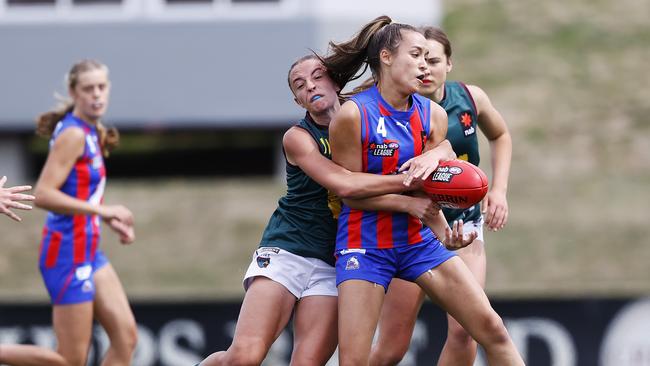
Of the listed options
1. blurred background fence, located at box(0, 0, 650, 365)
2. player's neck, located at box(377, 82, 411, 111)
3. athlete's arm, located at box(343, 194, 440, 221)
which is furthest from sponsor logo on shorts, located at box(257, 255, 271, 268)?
blurred background fence, located at box(0, 0, 650, 365)

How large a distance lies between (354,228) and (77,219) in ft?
7.59

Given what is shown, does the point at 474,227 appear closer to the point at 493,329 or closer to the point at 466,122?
the point at 466,122

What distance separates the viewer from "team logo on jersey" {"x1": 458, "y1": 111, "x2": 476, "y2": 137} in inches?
247

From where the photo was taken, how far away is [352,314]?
17.9 ft

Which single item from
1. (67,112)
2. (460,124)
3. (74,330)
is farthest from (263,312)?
(67,112)

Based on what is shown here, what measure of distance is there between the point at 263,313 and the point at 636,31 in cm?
1160

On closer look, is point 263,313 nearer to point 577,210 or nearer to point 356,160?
point 356,160

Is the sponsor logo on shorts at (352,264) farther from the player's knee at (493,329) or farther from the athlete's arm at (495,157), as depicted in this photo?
the athlete's arm at (495,157)

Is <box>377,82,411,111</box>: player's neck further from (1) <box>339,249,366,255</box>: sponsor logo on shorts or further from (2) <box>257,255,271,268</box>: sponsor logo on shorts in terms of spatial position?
(2) <box>257,255,271,268</box>: sponsor logo on shorts

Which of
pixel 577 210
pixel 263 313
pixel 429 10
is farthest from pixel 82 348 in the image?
pixel 429 10

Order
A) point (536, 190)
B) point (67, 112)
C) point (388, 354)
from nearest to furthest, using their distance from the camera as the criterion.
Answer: point (388, 354) → point (67, 112) → point (536, 190)

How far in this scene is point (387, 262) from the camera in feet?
18.2

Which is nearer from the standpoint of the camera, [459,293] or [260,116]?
[459,293]

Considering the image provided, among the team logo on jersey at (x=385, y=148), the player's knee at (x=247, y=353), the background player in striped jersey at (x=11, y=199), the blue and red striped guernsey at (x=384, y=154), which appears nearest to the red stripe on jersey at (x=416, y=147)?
the blue and red striped guernsey at (x=384, y=154)
